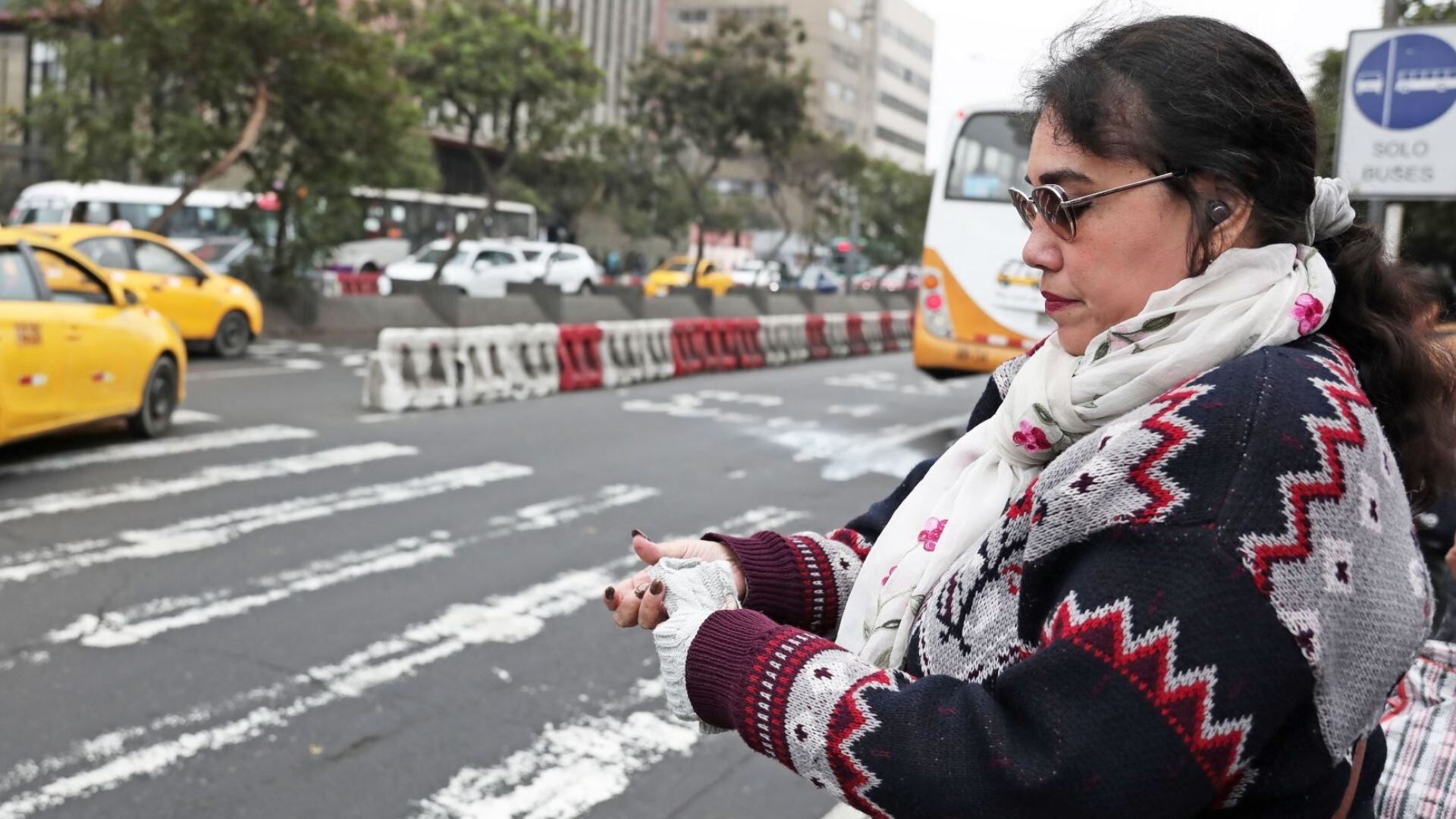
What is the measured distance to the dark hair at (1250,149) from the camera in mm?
1584

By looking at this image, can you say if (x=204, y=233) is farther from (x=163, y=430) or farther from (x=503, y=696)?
(x=503, y=696)

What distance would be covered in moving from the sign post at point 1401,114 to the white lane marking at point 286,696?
4.89 meters

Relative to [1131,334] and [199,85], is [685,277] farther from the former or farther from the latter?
[1131,334]

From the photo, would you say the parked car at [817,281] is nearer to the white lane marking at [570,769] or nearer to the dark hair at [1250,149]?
the white lane marking at [570,769]

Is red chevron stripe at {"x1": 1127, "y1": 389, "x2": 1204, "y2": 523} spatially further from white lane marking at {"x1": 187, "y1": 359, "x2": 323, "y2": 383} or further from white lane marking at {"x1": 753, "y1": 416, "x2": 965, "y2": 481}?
white lane marking at {"x1": 187, "y1": 359, "x2": 323, "y2": 383}

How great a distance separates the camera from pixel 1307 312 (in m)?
1.58

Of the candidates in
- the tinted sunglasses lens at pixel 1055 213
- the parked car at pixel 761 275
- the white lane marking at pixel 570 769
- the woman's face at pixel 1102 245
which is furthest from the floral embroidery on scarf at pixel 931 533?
the parked car at pixel 761 275

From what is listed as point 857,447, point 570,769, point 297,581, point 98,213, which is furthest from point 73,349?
point 98,213

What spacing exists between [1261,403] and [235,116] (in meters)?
21.8

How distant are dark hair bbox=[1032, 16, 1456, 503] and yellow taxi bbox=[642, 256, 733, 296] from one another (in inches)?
1353

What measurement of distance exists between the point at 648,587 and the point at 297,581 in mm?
4962

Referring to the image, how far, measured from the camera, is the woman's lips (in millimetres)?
1743

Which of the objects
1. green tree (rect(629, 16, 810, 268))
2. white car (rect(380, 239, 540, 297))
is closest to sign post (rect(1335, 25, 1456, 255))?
white car (rect(380, 239, 540, 297))

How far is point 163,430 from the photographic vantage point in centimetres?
1084
